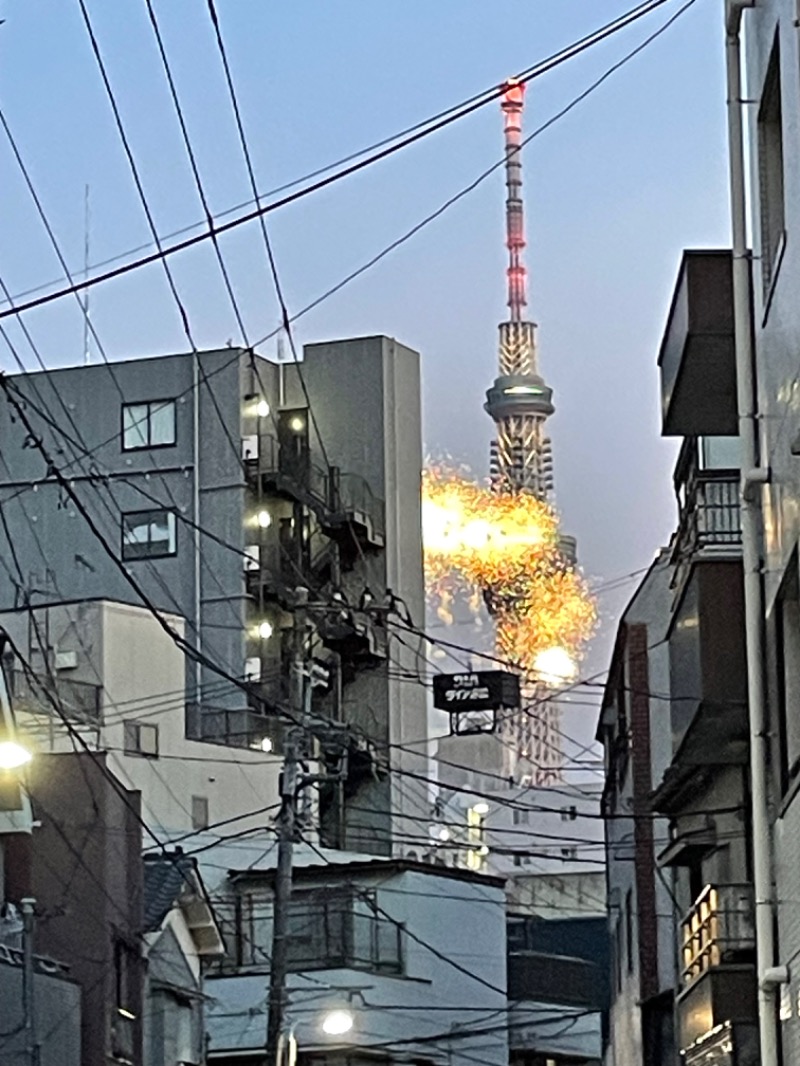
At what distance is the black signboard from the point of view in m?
66.8

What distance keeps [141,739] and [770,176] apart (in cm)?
4389

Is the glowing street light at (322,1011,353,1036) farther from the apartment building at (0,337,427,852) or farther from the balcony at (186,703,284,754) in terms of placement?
the balcony at (186,703,284,754)

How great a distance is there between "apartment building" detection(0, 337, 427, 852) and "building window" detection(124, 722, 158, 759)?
378 centimetres

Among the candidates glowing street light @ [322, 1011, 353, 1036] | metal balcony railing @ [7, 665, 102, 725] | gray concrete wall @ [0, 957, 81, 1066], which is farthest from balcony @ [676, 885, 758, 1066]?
metal balcony railing @ [7, 665, 102, 725]

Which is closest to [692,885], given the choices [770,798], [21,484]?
[770,798]

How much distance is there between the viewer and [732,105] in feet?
57.4

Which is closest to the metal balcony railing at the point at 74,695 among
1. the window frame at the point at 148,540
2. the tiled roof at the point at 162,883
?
the window frame at the point at 148,540

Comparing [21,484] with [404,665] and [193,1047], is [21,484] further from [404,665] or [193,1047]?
[193,1047]

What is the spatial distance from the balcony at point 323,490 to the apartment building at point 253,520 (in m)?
0.07

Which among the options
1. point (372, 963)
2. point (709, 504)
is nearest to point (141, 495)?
point (372, 963)

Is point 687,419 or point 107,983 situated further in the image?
point 107,983

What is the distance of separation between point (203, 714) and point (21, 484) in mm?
9070

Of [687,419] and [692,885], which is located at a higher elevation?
[687,419]

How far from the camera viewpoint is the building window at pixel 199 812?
196ft
